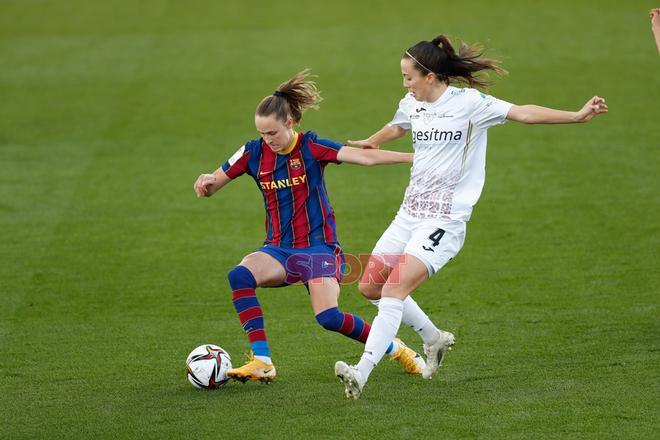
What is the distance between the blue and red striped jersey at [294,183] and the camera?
23.6 feet

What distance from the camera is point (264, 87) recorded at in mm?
19797

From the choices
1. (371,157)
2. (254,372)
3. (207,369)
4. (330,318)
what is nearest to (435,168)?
(371,157)

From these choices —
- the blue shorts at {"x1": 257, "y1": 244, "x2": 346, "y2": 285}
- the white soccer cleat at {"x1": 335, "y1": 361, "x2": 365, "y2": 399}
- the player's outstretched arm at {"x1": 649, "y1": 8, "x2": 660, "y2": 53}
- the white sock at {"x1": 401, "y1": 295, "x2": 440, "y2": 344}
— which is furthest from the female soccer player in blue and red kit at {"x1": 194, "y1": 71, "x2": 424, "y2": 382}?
the player's outstretched arm at {"x1": 649, "y1": 8, "x2": 660, "y2": 53}

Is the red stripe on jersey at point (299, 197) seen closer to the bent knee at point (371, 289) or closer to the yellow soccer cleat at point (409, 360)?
the bent knee at point (371, 289)

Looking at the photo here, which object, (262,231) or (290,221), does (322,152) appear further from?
(262,231)

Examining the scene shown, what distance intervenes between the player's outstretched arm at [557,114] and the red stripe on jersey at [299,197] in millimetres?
1526

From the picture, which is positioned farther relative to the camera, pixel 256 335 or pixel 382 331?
pixel 256 335

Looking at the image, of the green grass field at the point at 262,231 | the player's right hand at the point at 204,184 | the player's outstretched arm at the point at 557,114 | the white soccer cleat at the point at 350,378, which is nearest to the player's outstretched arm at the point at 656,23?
the player's outstretched arm at the point at 557,114

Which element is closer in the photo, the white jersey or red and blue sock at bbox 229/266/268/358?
the white jersey

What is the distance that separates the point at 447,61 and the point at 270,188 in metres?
1.57

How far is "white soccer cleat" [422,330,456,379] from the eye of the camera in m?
7.20

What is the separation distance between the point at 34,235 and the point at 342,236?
12.1 ft

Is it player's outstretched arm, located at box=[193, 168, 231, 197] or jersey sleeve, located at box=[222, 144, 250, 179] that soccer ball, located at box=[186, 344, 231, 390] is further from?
jersey sleeve, located at box=[222, 144, 250, 179]

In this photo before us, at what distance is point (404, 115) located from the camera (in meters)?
7.30
